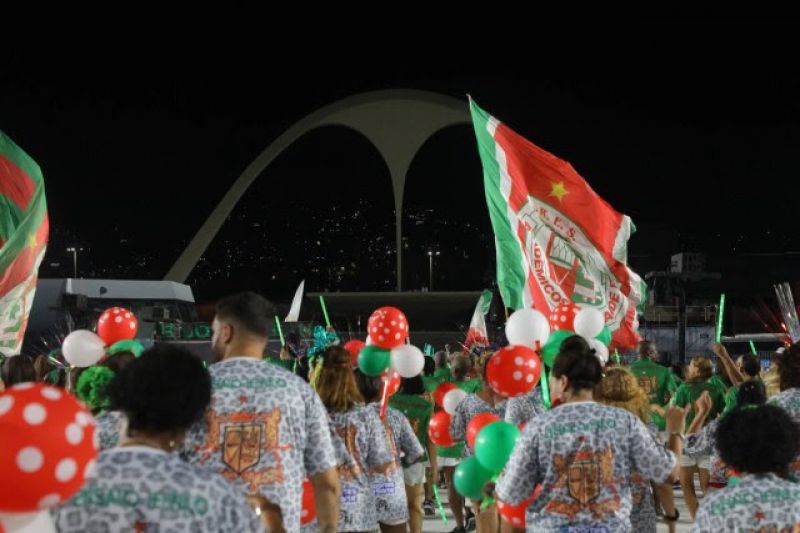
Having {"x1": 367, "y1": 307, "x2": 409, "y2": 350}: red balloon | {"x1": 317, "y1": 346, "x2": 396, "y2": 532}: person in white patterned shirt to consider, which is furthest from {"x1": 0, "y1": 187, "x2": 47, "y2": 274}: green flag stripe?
{"x1": 317, "y1": 346, "x2": 396, "y2": 532}: person in white patterned shirt

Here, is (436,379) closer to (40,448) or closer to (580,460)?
(580,460)

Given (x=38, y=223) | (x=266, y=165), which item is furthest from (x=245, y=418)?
(x=266, y=165)

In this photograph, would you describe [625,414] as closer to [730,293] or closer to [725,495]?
[725,495]

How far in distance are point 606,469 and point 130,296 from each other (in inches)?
1381

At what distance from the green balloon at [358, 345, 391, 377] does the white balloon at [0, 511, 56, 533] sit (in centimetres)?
462

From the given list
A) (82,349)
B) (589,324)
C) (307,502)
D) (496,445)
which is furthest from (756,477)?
(82,349)

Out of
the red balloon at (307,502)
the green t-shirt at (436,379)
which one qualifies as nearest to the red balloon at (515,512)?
the red balloon at (307,502)

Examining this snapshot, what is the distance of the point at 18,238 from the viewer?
11.1 metres

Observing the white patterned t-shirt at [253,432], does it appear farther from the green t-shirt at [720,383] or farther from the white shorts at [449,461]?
the green t-shirt at [720,383]

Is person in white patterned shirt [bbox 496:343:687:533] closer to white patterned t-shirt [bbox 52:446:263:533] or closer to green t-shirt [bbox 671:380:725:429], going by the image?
white patterned t-shirt [bbox 52:446:263:533]

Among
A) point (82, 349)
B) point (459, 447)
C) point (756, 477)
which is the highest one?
point (82, 349)

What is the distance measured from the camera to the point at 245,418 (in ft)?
13.4

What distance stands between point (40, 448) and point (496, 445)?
3510 mm

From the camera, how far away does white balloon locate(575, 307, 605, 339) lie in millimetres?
7273
